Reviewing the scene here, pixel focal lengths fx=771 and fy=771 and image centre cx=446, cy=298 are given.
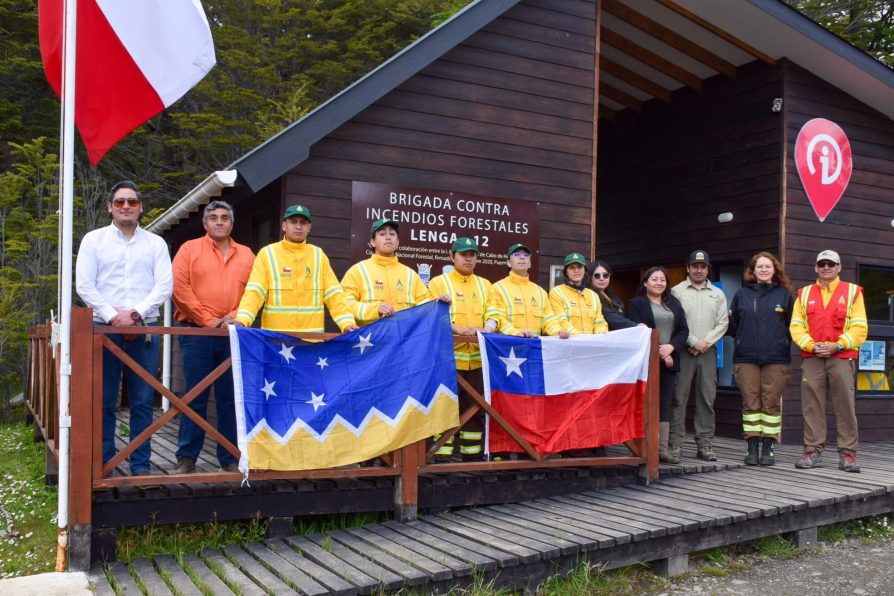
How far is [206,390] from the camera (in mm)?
4871

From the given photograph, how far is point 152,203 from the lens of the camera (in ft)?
66.6

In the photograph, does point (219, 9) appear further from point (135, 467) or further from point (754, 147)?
point (135, 467)

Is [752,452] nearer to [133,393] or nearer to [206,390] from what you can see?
[206,390]

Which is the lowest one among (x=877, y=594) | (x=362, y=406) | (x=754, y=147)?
(x=877, y=594)

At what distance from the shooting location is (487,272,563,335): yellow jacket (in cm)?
598

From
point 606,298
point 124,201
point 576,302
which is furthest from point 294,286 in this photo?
point 606,298

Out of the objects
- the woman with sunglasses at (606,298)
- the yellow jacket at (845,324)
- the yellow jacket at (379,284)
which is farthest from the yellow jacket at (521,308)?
the yellow jacket at (845,324)

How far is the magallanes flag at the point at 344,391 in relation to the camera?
183 inches

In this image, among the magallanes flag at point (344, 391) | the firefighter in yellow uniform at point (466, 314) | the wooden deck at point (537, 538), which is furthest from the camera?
the firefighter in yellow uniform at point (466, 314)

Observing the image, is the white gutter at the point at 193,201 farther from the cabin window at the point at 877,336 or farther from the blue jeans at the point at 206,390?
the cabin window at the point at 877,336

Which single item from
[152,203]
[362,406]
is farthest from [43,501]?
[152,203]

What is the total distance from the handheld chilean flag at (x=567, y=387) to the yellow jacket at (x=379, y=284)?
0.63m

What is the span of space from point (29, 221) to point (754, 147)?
13.5 metres

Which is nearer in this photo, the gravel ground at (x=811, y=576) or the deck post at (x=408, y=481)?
the gravel ground at (x=811, y=576)
